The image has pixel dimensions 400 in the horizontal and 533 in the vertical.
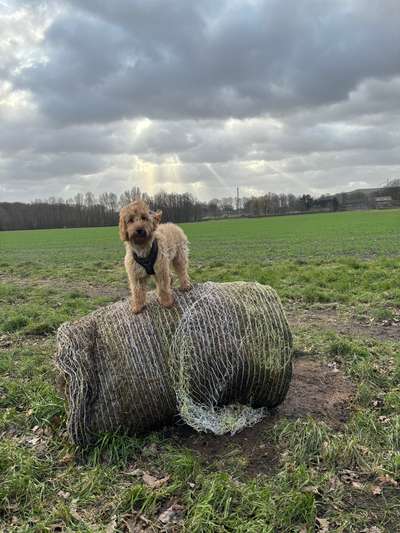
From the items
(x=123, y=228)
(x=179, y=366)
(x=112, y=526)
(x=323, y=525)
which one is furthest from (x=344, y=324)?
(x=112, y=526)

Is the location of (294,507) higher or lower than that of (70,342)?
lower

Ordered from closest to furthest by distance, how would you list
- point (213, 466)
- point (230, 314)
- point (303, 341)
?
1. point (213, 466)
2. point (230, 314)
3. point (303, 341)

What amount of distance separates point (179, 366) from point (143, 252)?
5.65ft

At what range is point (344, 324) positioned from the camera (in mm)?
8992

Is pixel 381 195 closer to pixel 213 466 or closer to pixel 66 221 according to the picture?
pixel 66 221

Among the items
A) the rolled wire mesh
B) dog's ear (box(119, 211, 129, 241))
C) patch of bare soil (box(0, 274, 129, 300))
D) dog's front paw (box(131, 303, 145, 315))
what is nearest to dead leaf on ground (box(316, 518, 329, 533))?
the rolled wire mesh

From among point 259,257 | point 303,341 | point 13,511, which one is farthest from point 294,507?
point 259,257

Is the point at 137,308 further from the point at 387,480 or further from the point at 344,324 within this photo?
the point at 344,324

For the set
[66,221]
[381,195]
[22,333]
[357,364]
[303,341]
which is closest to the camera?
[357,364]

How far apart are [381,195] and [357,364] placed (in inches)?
4772

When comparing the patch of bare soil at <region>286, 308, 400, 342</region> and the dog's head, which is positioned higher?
the dog's head

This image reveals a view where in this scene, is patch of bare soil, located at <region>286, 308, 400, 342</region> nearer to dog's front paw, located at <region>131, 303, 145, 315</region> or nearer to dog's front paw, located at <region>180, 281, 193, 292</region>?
dog's front paw, located at <region>180, 281, 193, 292</region>

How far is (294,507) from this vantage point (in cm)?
375

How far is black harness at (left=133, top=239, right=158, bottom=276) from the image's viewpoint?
5.88 metres
